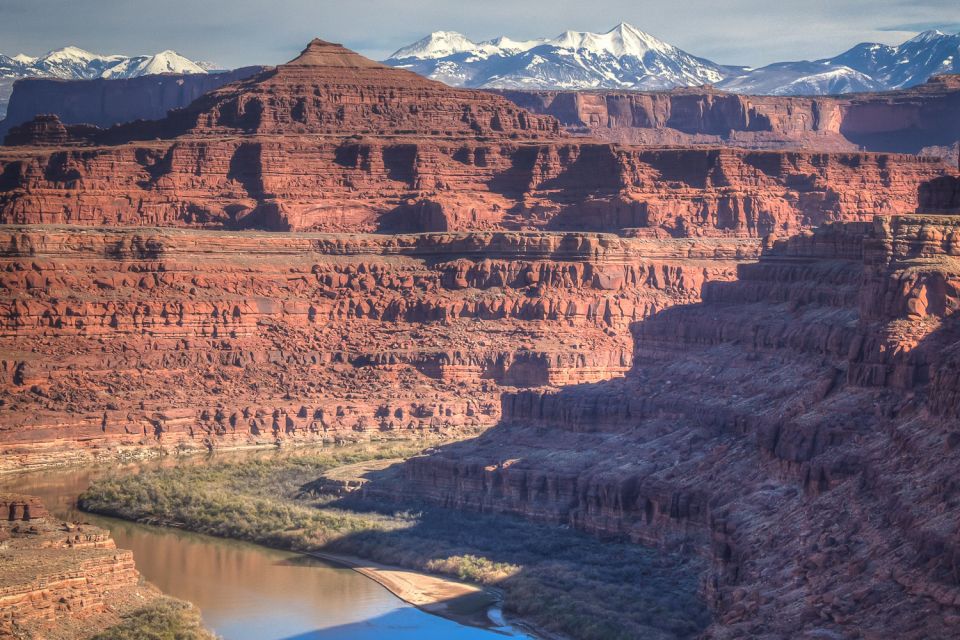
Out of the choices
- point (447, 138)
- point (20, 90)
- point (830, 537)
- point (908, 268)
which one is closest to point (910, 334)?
point (908, 268)

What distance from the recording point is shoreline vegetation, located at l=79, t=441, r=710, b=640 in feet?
184

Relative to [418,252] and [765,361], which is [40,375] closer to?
[418,252]

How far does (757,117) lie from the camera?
554 ft

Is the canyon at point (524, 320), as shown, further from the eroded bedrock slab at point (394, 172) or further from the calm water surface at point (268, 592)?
the calm water surface at point (268, 592)

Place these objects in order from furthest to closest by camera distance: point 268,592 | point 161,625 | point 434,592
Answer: point 268,592 → point 434,592 → point 161,625

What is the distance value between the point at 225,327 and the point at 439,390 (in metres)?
9.35

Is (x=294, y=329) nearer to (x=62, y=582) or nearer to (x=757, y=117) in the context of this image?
(x=62, y=582)

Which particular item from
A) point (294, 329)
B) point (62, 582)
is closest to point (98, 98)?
point (294, 329)

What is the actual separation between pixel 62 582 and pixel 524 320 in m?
52.6

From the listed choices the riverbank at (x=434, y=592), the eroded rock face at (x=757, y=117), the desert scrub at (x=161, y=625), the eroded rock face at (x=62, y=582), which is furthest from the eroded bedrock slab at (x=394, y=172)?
the desert scrub at (x=161, y=625)

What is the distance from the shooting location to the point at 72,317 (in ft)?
312

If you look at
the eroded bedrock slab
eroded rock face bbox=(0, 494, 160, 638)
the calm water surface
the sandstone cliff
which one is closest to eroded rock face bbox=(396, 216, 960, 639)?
the calm water surface

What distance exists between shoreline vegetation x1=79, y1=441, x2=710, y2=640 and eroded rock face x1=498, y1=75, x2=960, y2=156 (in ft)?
261

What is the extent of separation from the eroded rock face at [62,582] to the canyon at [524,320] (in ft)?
43.8
